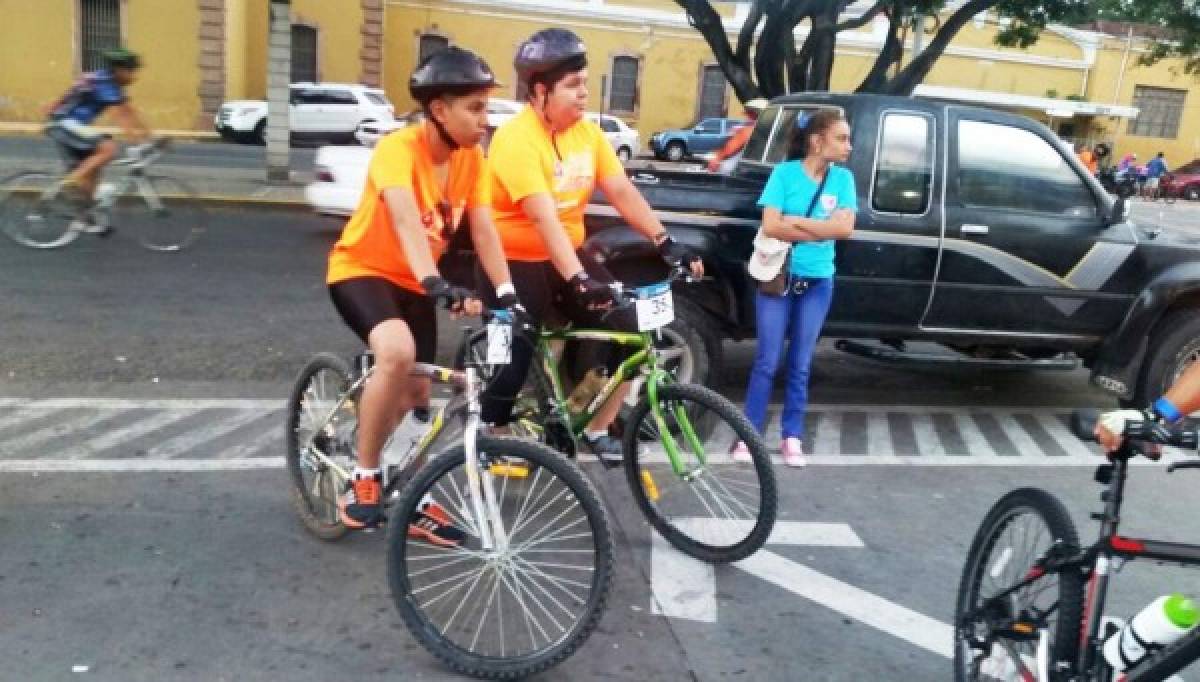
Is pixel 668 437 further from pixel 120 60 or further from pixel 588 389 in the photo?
pixel 120 60

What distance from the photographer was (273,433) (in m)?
5.31

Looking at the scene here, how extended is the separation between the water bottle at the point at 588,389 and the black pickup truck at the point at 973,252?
1.45 meters

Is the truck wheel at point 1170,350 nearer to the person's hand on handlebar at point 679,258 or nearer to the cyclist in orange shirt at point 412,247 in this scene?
the person's hand on handlebar at point 679,258

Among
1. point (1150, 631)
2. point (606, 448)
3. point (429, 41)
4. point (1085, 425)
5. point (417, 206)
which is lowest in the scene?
point (606, 448)

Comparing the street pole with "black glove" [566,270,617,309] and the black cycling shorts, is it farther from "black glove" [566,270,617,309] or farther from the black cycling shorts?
"black glove" [566,270,617,309]

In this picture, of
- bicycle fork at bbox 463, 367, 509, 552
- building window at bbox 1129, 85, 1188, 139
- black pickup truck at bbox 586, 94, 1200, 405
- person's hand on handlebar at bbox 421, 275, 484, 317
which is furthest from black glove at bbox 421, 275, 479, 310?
building window at bbox 1129, 85, 1188, 139

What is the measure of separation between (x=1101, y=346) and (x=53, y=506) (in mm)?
5707

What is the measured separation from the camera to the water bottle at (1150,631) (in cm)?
239

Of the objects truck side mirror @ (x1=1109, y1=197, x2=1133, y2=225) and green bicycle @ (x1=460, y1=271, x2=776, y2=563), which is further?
truck side mirror @ (x1=1109, y1=197, x2=1133, y2=225)

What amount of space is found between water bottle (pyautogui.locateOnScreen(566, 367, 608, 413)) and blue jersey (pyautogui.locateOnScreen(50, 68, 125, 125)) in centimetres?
752

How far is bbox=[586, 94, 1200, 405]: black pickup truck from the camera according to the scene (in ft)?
19.0

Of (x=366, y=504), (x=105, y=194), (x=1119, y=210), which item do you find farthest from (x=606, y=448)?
(x=105, y=194)

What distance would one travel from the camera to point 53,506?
4242 mm

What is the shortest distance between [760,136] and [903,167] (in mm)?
1171
